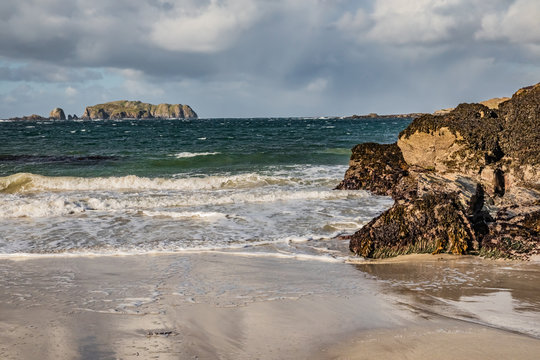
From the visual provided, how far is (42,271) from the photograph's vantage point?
6961 millimetres

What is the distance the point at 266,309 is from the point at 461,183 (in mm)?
6694

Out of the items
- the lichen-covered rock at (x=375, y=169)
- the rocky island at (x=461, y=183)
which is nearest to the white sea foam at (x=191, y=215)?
the rocky island at (x=461, y=183)

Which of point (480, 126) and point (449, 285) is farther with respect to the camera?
→ point (480, 126)

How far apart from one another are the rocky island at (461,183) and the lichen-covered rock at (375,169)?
1.4 inches

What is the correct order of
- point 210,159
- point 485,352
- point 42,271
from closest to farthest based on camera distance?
point 485,352 → point 42,271 → point 210,159

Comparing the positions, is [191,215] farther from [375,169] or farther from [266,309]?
[375,169]

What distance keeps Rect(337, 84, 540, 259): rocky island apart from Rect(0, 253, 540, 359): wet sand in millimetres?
504

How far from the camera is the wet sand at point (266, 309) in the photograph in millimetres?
3980

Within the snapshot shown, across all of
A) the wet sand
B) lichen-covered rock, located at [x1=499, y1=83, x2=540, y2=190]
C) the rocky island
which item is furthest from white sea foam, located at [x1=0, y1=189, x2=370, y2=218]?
the wet sand

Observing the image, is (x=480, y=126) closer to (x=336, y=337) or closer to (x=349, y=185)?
(x=349, y=185)

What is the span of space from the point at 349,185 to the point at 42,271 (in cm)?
1072

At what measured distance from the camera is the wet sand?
398 centimetres

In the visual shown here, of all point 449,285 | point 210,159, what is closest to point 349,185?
point 449,285

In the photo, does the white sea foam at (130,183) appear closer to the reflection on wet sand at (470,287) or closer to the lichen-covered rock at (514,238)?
the lichen-covered rock at (514,238)
